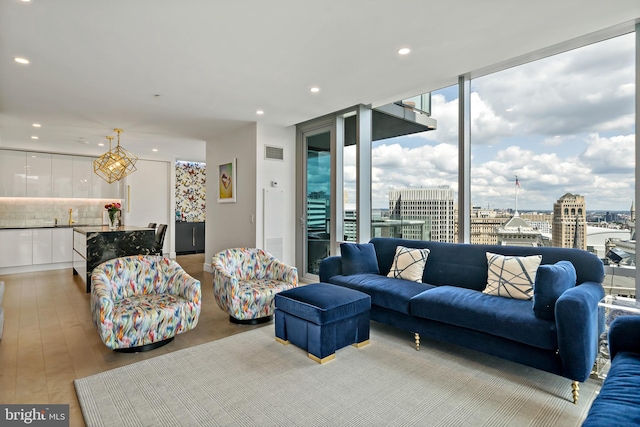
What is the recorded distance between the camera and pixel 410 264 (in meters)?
3.61

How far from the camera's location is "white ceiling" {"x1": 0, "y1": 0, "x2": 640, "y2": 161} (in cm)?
241

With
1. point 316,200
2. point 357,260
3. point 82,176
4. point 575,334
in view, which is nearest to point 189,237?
point 82,176

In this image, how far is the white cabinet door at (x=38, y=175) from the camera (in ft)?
23.7

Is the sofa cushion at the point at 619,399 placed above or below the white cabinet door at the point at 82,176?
below

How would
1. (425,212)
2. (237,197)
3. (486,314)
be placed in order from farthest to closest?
(237,197)
(425,212)
(486,314)

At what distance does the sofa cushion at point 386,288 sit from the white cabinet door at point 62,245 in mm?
6345

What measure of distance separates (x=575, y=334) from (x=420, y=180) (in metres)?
2.60

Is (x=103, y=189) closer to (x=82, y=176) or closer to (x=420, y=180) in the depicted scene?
(x=82, y=176)

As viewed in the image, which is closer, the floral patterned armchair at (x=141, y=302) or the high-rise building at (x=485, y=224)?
the floral patterned armchair at (x=141, y=302)

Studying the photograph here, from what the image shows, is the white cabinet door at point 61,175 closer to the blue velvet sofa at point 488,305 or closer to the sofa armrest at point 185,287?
the sofa armrest at point 185,287

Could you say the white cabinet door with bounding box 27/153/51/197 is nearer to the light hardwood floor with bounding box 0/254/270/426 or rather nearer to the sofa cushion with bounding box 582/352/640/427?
the light hardwood floor with bounding box 0/254/270/426

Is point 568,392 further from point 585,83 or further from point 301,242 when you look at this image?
point 301,242

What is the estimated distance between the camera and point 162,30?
2678mm

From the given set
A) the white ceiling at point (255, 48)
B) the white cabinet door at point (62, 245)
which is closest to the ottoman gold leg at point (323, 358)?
the white ceiling at point (255, 48)
